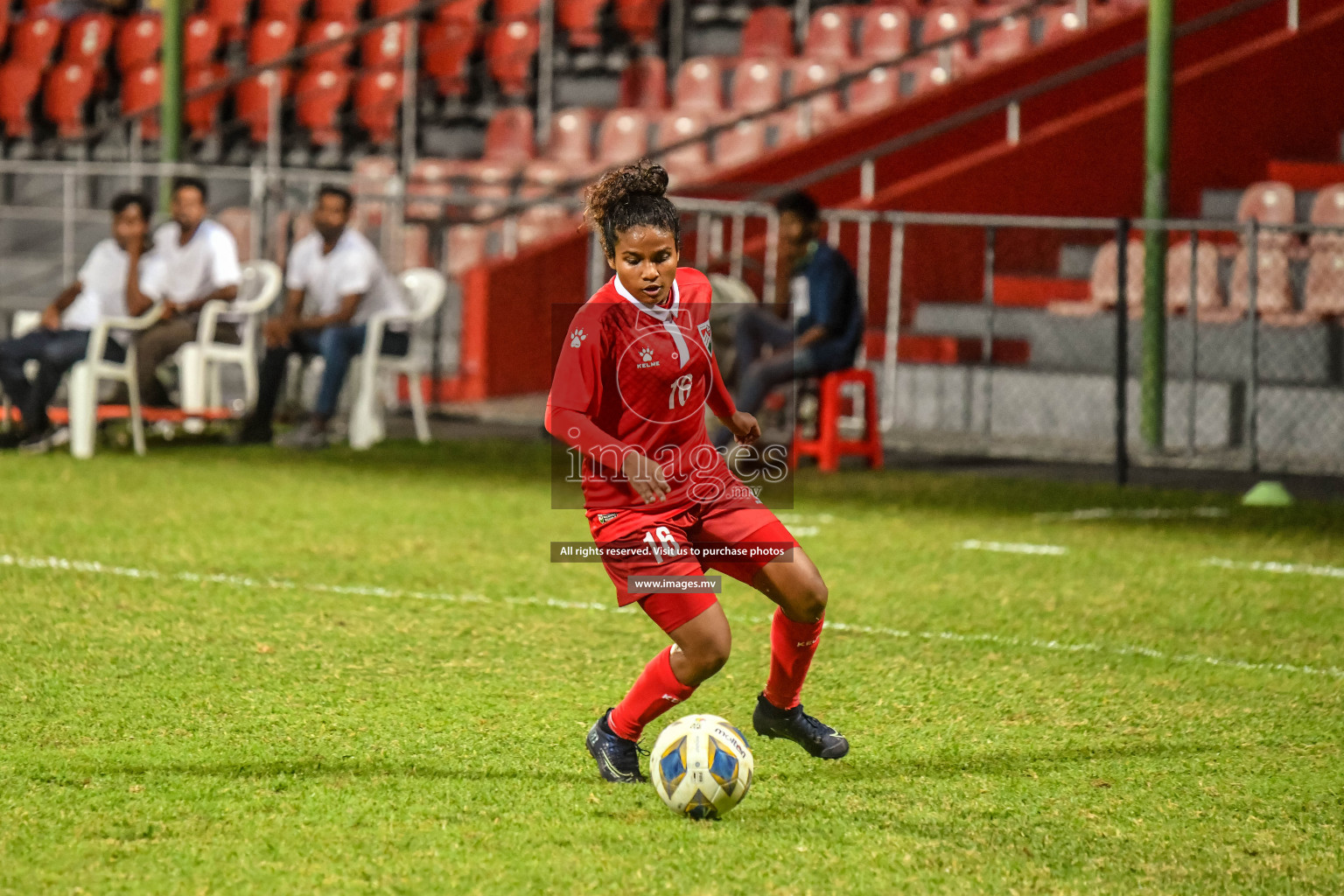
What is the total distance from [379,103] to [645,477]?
1687 centimetres

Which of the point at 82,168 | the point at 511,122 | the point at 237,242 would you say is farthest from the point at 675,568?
the point at 511,122

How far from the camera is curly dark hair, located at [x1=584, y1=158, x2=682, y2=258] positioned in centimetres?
471

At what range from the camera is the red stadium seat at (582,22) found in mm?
20250

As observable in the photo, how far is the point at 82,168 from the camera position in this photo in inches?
623

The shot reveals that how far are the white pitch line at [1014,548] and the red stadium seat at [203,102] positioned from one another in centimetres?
1299

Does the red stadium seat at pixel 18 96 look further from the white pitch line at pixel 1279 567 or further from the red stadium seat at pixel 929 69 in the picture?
the white pitch line at pixel 1279 567

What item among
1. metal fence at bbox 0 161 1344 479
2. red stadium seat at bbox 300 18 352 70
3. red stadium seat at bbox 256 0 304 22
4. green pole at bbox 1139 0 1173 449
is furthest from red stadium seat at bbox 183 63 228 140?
green pole at bbox 1139 0 1173 449

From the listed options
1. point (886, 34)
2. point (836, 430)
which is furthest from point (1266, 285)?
point (886, 34)

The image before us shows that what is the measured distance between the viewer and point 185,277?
13.1 meters

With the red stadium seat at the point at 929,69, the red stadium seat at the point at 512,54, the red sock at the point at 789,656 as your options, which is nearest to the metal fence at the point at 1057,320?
the red stadium seat at the point at 929,69

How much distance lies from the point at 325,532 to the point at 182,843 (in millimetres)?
5254

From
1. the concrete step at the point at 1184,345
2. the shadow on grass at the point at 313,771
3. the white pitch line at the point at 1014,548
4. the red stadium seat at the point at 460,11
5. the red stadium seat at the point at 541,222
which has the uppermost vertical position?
the red stadium seat at the point at 460,11

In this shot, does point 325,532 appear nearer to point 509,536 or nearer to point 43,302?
point 509,536

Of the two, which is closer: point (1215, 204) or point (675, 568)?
point (675, 568)
